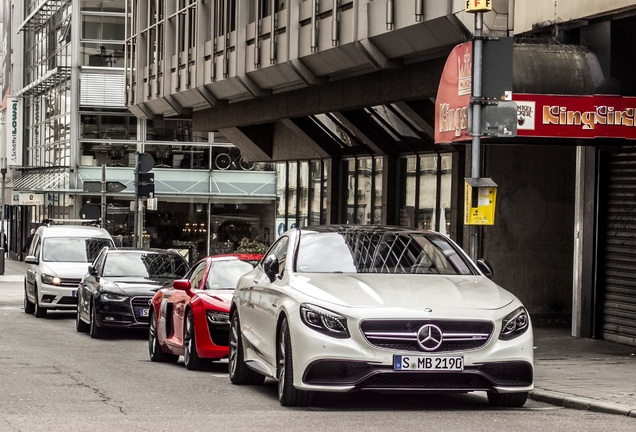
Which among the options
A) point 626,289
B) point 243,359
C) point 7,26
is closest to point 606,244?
point 626,289

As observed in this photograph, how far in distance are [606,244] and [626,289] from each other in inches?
34.9

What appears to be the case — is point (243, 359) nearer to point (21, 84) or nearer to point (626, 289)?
point (626, 289)

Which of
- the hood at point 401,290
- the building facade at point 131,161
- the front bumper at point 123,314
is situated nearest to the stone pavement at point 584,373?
the hood at point 401,290

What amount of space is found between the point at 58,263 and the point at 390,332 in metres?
18.3

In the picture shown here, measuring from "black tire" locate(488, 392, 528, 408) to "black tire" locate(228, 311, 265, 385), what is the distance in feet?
9.13

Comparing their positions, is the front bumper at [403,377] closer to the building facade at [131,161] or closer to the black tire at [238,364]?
the black tire at [238,364]

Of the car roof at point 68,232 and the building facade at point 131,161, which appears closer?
the car roof at point 68,232

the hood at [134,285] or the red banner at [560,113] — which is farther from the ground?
the red banner at [560,113]

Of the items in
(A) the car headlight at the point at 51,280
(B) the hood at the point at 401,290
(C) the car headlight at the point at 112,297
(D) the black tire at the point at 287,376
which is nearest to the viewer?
(B) the hood at the point at 401,290

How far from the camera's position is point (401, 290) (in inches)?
433

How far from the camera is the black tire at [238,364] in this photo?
519 inches

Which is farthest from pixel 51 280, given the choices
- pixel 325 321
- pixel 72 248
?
pixel 325 321

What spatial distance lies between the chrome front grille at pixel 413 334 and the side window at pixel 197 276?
6.41 m

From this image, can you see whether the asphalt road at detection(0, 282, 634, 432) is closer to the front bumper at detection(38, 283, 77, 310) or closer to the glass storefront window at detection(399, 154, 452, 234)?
the glass storefront window at detection(399, 154, 452, 234)
